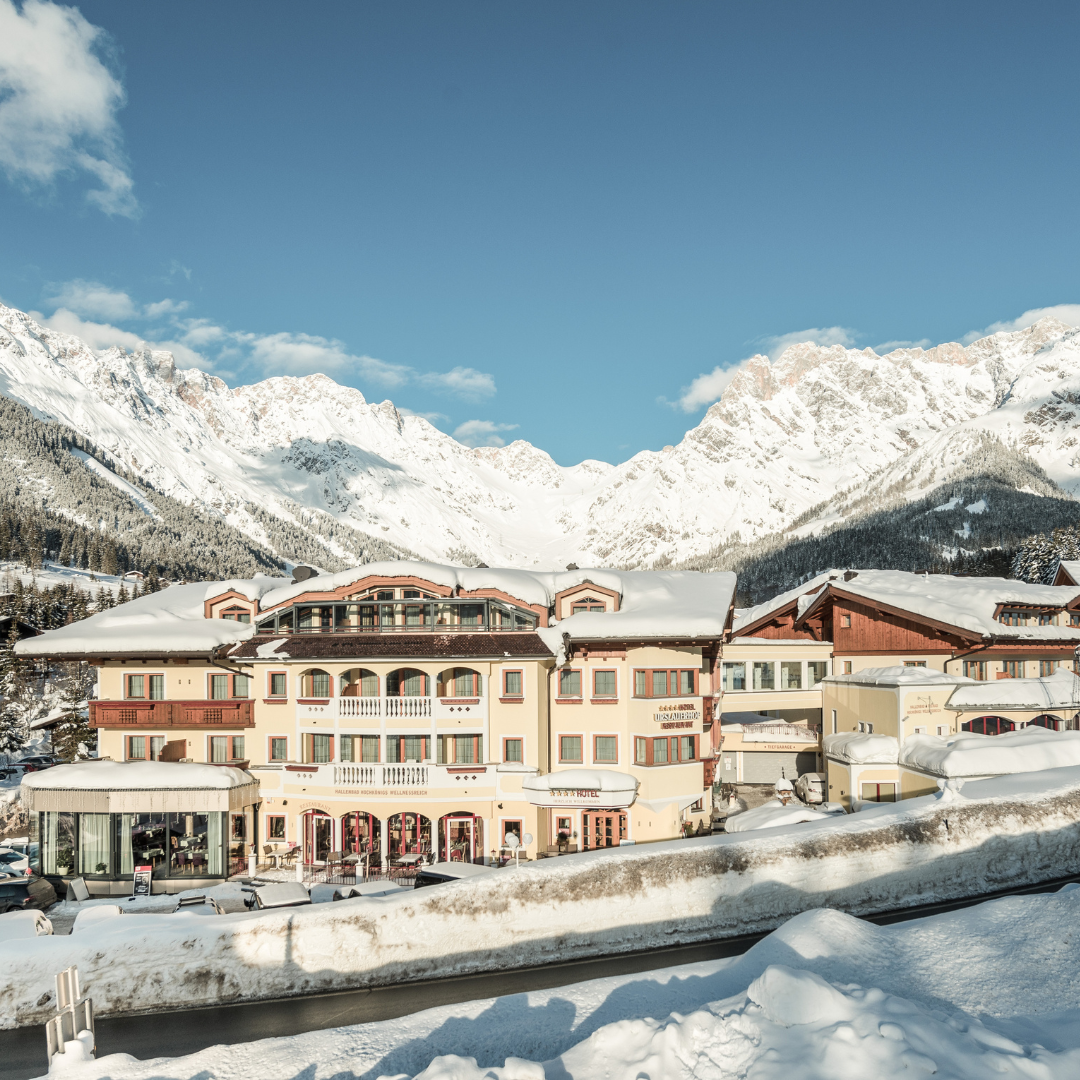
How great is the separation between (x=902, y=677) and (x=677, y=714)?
39.0 ft

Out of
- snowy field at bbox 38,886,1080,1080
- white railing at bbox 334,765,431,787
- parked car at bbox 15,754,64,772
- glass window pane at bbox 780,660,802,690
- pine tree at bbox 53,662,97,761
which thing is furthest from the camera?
parked car at bbox 15,754,64,772

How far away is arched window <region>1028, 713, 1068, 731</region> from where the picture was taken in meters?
42.3

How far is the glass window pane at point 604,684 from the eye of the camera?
38.1 meters

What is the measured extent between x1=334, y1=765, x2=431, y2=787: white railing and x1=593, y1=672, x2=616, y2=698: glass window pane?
831 cm

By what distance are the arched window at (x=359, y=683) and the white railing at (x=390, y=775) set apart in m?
3.71

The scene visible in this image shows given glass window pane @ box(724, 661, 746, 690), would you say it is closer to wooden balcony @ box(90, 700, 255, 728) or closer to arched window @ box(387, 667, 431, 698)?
arched window @ box(387, 667, 431, 698)

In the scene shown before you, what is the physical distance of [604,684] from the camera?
38188mm

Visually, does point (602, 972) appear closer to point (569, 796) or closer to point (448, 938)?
point (448, 938)

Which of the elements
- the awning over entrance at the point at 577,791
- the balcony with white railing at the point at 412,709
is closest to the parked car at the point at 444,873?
the awning over entrance at the point at 577,791

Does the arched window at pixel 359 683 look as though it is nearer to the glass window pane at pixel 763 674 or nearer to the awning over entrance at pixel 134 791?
the awning over entrance at pixel 134 791

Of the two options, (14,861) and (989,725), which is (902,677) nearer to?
(989,725)

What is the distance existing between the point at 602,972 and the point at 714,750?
59.6ft

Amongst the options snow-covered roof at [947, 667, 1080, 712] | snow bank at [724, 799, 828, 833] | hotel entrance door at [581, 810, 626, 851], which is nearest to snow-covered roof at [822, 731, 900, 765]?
snow-covered roof at [947, 667, 1080, 712]

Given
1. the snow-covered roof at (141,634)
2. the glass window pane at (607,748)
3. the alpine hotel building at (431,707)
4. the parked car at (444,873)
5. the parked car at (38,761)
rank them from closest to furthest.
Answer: the parked car at (444,873)
the alpine hotel building at (431,707)
the glass window pane at (607,748)
the snow-covered roof at (141,634)
the parked car at (38,761)
